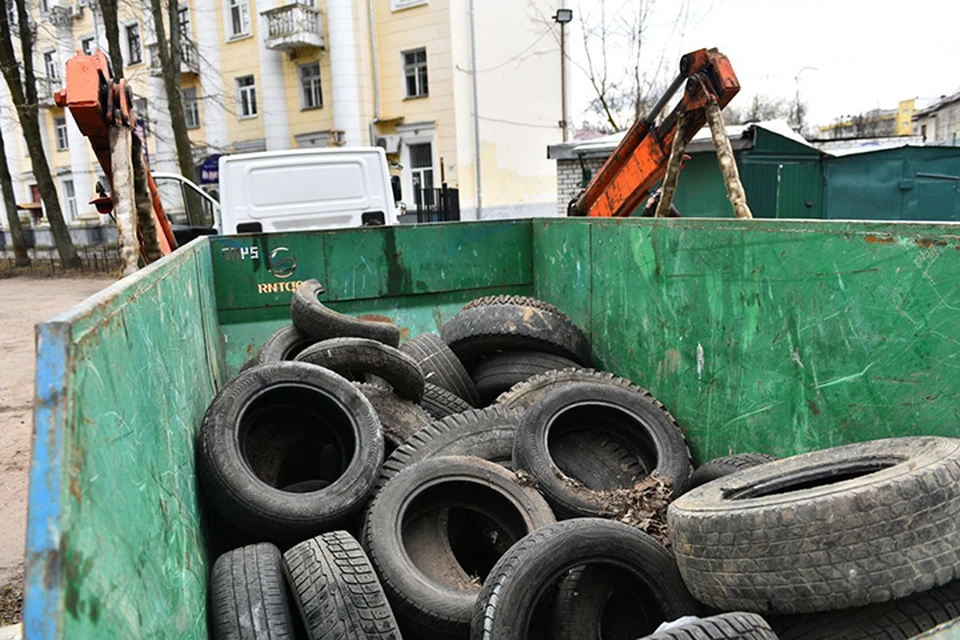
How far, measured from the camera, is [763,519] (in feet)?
6.40

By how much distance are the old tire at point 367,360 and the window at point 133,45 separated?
32.2 metres

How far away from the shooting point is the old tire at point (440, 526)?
2.58 m

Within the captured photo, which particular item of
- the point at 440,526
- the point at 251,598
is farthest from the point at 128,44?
the point at 251,598

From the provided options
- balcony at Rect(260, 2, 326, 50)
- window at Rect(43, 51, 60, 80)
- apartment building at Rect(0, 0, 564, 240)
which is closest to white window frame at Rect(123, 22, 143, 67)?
apartment building at Rect(0, 0, 564, 240)

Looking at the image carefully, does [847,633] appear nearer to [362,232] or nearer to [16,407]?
[362,232]

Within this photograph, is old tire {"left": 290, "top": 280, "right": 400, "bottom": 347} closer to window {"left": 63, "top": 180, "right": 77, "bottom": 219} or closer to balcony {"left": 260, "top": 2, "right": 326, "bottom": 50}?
balcony {"left": 260, "top": 2, "right": 326, "bottom": 50}

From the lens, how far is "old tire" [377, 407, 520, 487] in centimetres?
337

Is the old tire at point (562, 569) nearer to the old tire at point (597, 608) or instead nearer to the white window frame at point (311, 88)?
the old tire at point (597, 608)

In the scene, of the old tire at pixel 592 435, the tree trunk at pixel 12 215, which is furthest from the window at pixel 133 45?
the old tire at pixel 592 435

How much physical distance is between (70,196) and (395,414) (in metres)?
39.3

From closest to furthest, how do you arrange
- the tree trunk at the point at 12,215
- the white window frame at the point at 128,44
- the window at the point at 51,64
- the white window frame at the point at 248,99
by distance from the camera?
the tree trunk at the point at 12,215, the white window frame at the point at 248,99, the white window frame at the point at 128,44, the window at the point at 51,64

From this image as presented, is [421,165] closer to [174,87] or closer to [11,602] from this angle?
[174,87]

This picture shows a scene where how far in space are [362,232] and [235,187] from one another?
2085mm

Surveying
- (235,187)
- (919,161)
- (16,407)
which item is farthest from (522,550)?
(919,161)
